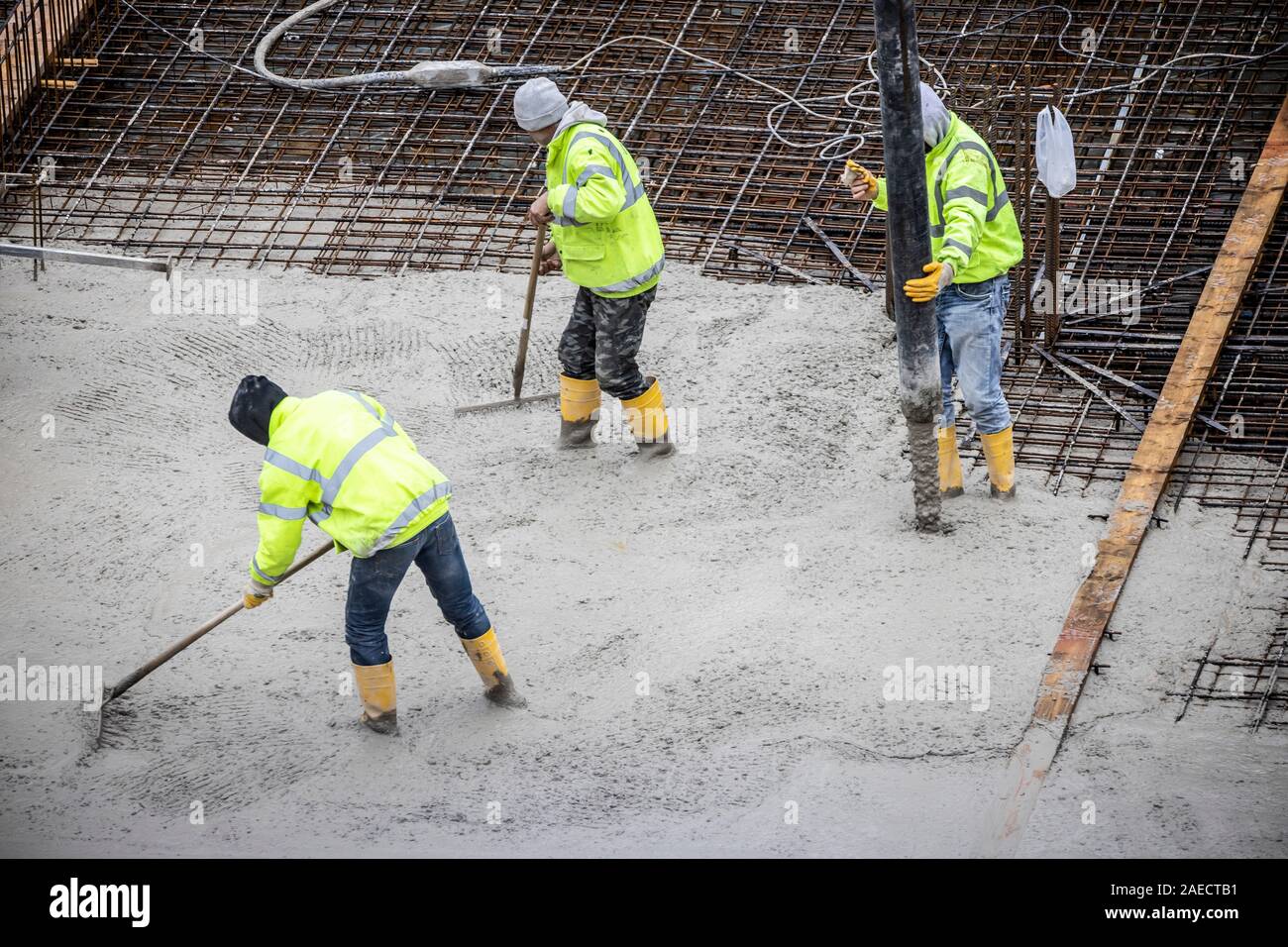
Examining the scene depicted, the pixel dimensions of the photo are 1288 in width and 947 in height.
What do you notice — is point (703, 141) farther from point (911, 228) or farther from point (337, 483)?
point (337, 483)

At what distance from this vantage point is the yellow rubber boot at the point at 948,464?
7.01 meters

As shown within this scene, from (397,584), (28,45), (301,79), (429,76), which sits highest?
(28,45)

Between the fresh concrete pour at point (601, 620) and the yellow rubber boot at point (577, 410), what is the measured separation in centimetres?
11

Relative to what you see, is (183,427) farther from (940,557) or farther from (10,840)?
(940,557)

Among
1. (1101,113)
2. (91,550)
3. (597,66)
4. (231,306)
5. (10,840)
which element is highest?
(597,66)

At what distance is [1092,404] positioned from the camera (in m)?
7.66

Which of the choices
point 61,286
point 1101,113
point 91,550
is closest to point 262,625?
point 91,550

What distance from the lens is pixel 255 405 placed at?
5.45 meters

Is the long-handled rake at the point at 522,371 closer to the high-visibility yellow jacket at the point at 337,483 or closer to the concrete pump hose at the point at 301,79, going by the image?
the high-visibility yellow jacket at the point at 337,483

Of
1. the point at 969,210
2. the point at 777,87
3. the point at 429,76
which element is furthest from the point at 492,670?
the point at 777,87

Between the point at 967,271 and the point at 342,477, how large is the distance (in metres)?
2.76

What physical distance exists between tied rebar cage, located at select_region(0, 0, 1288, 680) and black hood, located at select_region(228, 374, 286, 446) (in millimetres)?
3661

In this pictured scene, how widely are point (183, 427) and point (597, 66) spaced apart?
4.22m

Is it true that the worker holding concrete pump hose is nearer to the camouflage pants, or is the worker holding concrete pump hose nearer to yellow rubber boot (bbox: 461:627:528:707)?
the camouflage pants
